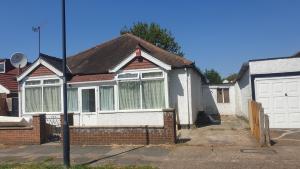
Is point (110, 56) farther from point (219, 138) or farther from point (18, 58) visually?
point (219, 138)

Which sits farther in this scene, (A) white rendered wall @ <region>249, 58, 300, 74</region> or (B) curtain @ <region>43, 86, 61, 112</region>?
(B) curtain @ <region>43, 86, 61, 112</region>

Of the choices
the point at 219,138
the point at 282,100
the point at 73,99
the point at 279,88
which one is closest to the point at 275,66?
the point at 279,88

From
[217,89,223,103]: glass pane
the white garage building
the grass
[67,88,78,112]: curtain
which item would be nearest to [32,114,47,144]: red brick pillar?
the grass

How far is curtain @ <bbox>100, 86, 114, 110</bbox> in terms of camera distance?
1925cm

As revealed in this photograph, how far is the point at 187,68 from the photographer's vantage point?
18578 mm

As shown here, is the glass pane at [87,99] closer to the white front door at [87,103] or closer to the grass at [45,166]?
the white front door at [87,103]

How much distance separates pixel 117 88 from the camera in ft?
62.2

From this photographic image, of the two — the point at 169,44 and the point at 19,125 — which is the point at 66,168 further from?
the point at 169,44

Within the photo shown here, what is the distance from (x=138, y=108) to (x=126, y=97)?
0.89 meters

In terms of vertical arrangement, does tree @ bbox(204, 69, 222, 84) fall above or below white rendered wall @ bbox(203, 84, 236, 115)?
above

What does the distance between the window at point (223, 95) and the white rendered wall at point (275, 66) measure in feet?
39.7

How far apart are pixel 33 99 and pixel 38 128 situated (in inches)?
240

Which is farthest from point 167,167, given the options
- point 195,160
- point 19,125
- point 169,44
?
point 169,44

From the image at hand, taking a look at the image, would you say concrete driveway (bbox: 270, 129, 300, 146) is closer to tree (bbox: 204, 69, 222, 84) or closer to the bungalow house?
the bungalow house
